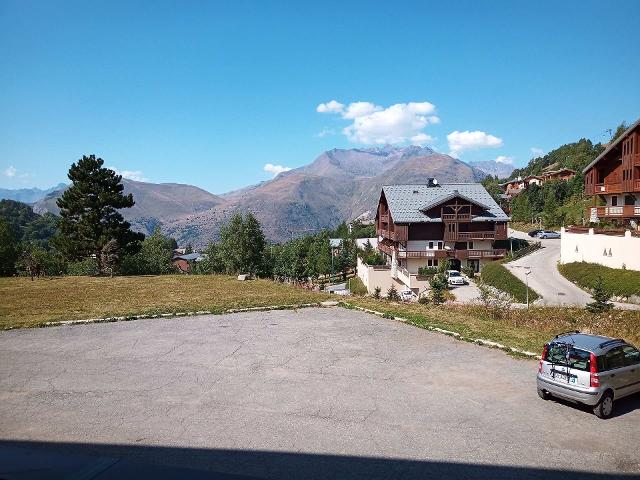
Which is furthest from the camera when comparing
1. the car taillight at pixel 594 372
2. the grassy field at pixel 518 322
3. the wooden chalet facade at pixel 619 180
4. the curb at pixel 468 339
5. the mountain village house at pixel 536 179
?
the mountain village house at pixel 536 179

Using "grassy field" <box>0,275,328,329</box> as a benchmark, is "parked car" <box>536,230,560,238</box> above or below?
above

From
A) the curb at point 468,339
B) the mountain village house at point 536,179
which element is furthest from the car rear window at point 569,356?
the mountain village house at point 536,179

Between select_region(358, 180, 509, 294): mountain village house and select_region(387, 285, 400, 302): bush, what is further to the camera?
select_region(358, 180, 509, 294): mountain village house

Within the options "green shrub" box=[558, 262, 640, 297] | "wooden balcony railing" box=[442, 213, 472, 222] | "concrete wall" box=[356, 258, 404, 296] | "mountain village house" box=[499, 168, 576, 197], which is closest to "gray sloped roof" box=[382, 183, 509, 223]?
"wooden balcony railing" box=[442, 213, 472, 222]

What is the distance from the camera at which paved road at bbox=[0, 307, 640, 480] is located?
7.93 meters

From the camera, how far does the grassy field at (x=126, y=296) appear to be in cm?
2200

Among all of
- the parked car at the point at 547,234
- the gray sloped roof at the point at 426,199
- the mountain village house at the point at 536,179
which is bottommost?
the parked car at the point at 547,234

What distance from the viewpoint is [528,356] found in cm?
1370

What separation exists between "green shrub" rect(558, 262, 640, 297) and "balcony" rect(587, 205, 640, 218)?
7.10m

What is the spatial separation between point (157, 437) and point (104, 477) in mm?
5070

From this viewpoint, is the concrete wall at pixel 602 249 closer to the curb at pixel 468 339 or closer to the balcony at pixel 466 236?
the balcony at pixel 466 236

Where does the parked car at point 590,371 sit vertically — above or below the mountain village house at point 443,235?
below

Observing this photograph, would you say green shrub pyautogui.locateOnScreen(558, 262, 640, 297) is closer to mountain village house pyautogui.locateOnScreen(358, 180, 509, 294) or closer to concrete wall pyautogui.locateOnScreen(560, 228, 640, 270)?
concrete wall pyautogui.locateOnScreen(560, 228, 640, 270)

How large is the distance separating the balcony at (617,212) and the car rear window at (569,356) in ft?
122
